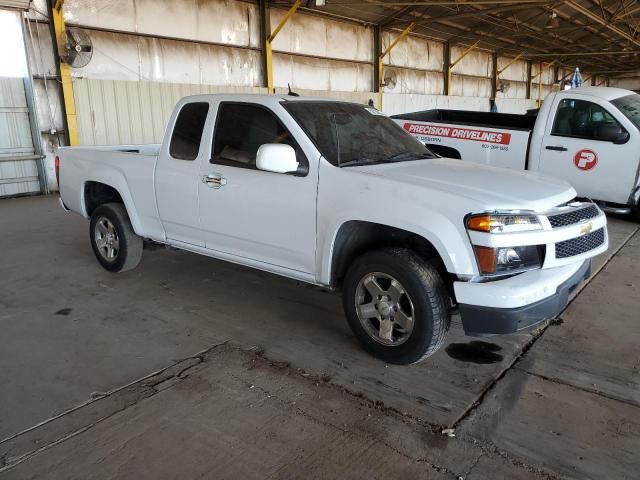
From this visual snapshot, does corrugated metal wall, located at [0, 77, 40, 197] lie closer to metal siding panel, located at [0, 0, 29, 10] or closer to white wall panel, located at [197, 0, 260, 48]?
metal siding panel, located at [0, 0, 29, 10]

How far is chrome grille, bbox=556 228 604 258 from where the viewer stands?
3244mm

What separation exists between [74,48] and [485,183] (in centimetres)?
961

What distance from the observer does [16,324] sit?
4270 mm

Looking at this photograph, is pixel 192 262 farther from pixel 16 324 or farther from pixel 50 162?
pixel 50 162

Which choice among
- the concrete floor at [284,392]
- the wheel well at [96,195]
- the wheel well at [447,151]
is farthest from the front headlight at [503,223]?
the wheel well at [447,151]

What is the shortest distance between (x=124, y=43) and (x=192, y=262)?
7708 millimetres

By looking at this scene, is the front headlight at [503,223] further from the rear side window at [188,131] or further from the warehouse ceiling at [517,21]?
the warehouse ceiling at [517,21]

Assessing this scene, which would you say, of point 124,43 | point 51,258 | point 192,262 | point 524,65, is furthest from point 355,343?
point 524,65

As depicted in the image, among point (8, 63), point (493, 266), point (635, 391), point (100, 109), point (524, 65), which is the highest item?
point (524, 65)

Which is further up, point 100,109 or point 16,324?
point 100,109

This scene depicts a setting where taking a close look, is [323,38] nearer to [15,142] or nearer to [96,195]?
[15,142]

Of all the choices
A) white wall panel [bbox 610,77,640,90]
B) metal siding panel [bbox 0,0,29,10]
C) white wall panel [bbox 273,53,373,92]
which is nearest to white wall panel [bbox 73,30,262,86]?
white wall panel [bbox 273,53,373,92]

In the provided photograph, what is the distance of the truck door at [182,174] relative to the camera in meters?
4.49

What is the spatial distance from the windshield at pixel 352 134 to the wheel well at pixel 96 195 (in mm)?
2583
